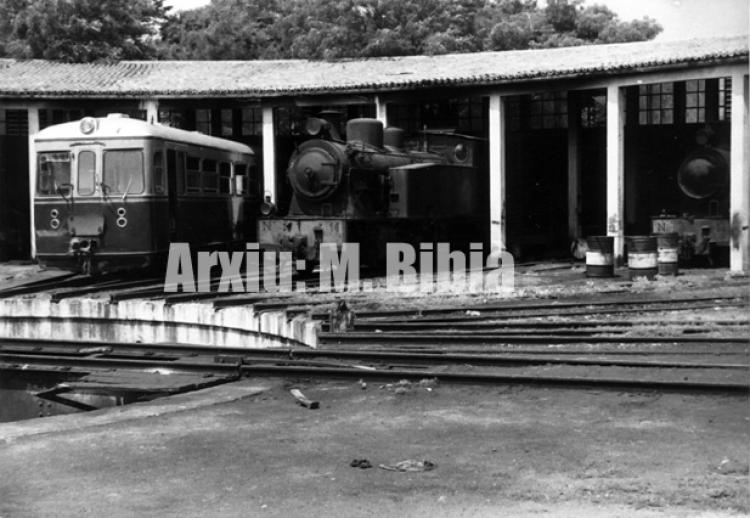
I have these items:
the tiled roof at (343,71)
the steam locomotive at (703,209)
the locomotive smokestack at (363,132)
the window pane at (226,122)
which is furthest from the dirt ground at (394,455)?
the window pane at (226,122)

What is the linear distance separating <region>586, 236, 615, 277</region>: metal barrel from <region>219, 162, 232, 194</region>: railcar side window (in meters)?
7.12

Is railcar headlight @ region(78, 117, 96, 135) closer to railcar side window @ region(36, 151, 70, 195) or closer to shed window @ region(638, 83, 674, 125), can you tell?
railcar side window @ region(36, 151, 70, 195)

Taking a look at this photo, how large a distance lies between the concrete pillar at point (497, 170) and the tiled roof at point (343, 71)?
2.44 feet

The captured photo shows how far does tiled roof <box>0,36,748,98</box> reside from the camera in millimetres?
20938

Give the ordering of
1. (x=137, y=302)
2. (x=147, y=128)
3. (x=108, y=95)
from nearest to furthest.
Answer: (x=137, y=302) → (x=147, y=128) → (x=108, y=95)

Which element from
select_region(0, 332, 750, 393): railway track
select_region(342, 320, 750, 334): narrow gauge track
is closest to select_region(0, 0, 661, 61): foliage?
select_region(342, 320, 750, 334): narrow gauge track

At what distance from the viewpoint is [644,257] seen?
58.9ft

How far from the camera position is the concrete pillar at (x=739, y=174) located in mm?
18906

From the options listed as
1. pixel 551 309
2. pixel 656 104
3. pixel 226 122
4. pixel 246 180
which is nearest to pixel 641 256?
pixel 551 309

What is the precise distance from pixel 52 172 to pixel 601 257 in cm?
991

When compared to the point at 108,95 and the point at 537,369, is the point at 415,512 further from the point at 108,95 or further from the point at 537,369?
the point at 108,95

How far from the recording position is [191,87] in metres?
24.3

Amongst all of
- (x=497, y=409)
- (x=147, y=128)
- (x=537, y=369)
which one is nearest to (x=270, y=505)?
(x=497, y=409)

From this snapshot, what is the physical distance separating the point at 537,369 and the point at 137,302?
24.9 ft
